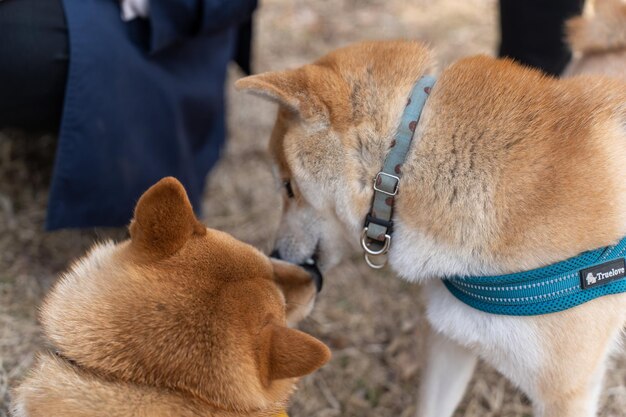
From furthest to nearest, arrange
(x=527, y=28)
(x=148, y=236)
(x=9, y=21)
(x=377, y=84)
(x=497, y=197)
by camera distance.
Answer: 1. (x=527, y=28)
2. (x=9, y=21)
3. (x=377, y=84)
4. (x=497, y=197)
5. (x=148, y=236)

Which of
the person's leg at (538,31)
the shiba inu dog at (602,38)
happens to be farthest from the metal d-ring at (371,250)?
the person's leg at (538,31)

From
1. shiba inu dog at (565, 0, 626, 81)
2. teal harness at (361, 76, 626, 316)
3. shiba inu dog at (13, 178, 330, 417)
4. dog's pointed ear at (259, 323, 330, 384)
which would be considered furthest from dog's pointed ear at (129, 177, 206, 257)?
shiba inu dog at (565, 0, 626, 81)

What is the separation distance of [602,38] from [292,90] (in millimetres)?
1429

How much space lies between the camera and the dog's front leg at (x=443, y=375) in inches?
101

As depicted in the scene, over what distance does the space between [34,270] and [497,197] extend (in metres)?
2.29

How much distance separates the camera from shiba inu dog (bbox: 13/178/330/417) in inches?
67.3

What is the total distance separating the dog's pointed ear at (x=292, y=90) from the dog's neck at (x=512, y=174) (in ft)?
1.12

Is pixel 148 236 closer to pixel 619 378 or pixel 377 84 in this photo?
pixel 377 84

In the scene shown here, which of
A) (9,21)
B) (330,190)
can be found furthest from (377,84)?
(9,21)

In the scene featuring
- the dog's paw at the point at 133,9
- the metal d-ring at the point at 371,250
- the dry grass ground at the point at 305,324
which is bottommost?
the dry grass ground at the point at 305,324

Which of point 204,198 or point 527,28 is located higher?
point 527,28

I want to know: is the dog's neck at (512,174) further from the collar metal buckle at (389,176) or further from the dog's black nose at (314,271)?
the dog's black nose at (314,271)

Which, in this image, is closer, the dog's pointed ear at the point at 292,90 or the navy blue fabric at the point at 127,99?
the dog's pointed ear at the point at 292,90

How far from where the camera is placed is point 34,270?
3285 mm
